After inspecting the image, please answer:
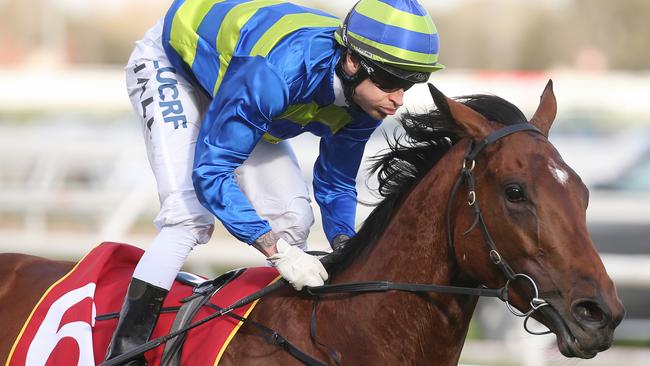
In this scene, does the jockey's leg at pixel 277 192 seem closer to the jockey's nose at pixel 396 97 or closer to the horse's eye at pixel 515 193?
the jockey's nose at pixel 396 97

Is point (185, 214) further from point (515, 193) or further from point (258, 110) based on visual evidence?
point (515, 193)

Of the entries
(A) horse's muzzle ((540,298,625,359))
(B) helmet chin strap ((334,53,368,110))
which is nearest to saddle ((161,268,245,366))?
(B) helmet chin strap ((334,53,368,110))

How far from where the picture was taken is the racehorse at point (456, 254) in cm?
259

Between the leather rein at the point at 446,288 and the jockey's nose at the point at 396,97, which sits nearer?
the leather rein at the point at 446,288

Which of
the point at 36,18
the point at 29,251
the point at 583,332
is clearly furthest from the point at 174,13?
the point at 36,18

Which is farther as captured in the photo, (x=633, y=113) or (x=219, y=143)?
(x=633, y=113)

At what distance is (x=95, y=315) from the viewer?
3.25m

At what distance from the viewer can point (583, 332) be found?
255 centimetres

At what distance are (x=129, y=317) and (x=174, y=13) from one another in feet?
3.38

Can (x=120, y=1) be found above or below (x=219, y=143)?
below

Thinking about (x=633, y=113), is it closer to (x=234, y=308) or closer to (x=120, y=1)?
(x=234, y=308)

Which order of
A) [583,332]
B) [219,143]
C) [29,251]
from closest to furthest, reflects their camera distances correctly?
[583,332]
[219,143]
[29,251]

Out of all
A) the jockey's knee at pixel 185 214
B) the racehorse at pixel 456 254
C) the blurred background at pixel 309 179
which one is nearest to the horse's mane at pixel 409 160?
the racehorse at pixel 456 254

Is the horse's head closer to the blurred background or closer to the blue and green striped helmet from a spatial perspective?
the blue and green striped helmet
